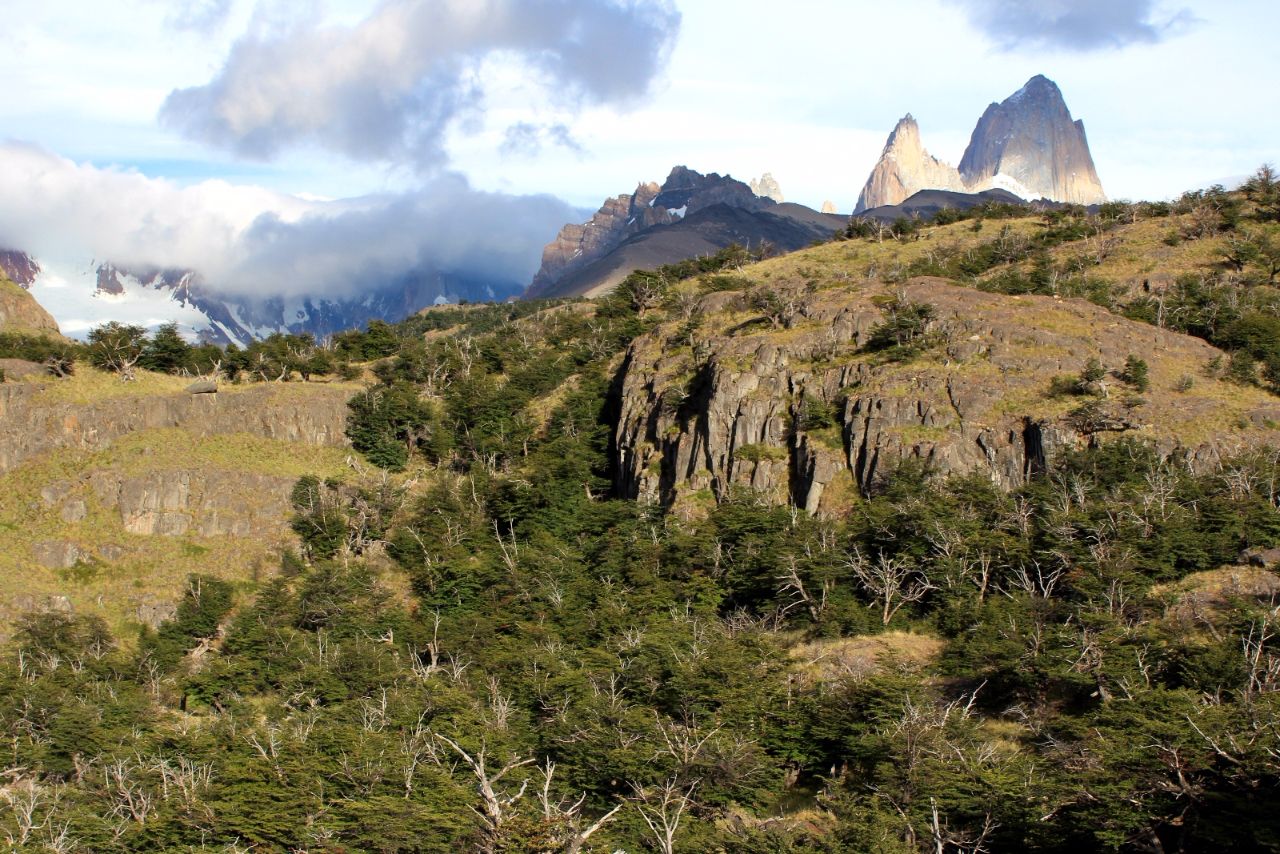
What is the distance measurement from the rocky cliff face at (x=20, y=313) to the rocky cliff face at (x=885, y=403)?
6994 centimetres

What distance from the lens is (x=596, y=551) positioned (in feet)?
252

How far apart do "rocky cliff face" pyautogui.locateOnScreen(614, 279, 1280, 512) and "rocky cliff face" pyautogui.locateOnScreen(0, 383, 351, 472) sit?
2938 centimetres

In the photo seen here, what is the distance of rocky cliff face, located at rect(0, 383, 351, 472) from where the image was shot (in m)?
86.1

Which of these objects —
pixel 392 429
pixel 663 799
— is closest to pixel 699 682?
pixel 663 799

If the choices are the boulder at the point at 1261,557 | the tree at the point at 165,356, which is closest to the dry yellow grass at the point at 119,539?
the tree at the point at 165,356

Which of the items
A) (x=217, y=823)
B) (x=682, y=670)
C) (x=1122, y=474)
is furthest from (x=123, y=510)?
(x=1122, y=474)

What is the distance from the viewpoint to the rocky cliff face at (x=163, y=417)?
8612 centimetres

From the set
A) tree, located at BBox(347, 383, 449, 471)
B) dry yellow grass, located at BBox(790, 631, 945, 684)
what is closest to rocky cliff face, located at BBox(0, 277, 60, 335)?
tree, located at BBox(347, 383, 449, 471)

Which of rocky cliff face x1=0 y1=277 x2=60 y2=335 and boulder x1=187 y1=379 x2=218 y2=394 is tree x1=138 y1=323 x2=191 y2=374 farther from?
boulder x1=187 y1=379 x2=218 y2=394

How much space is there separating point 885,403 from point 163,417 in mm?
62296

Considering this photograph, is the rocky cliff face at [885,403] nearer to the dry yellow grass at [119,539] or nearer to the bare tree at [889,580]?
the bare tree at [889,580]

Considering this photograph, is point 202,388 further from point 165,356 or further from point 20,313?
point 20,313

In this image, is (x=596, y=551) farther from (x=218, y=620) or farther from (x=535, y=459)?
(x=218, y=620)

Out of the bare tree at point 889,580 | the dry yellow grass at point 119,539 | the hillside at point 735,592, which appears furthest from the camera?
the dry yellow grass at point 119,539
